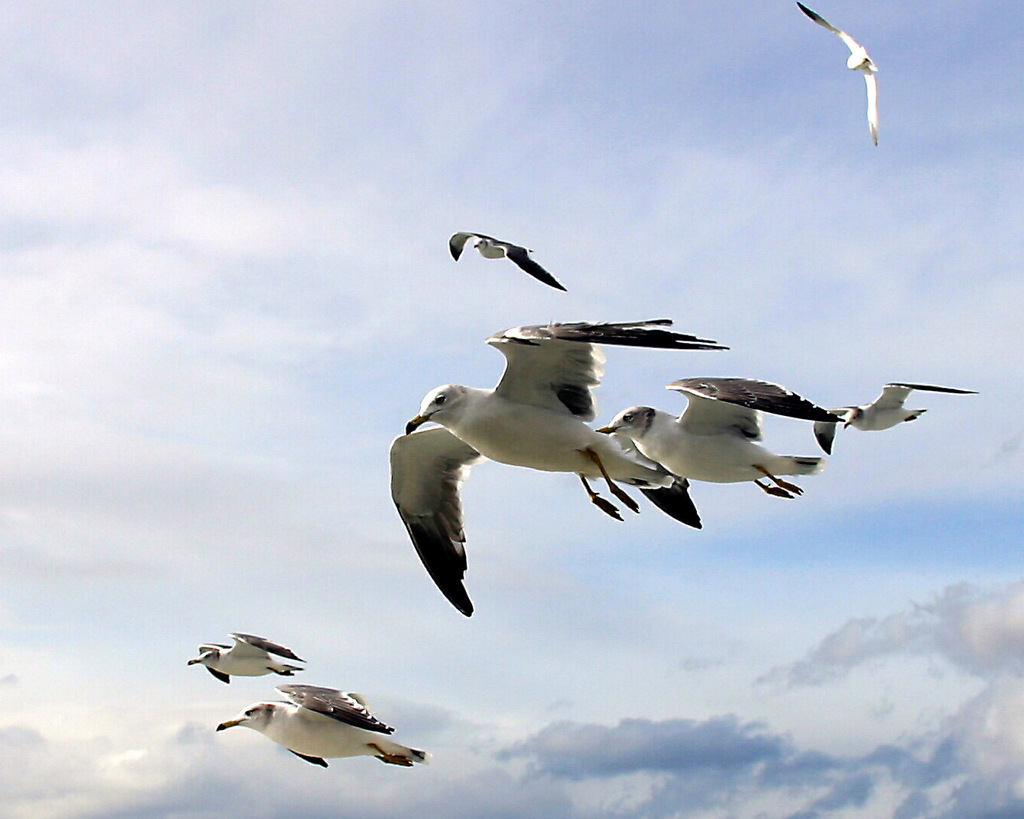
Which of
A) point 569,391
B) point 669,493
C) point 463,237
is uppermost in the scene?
point 463,237

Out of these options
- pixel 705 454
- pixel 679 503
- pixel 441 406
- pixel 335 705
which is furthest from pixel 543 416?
pixel 335 705

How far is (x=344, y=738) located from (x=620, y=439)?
569 cm

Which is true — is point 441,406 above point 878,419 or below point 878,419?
below

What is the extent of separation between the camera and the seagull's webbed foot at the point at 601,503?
12.6 meters

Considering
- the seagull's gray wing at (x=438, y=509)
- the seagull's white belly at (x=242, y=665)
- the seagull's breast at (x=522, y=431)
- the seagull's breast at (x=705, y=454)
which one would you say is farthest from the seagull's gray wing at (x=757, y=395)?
the seagull's white belly at (x=242, y=665)

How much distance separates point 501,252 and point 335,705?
6662 millimetres

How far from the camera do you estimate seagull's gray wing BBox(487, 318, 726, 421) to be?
11.3 m

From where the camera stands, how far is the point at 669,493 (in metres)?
17.1

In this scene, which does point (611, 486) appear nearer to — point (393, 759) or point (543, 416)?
point (543, 416)

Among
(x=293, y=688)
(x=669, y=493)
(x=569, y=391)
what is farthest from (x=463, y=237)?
(x=293, y=688)

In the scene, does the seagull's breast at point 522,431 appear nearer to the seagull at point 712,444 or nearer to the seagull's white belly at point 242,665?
the seagull at point 712,444

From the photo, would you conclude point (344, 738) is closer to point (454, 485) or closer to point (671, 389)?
point (454, 485)

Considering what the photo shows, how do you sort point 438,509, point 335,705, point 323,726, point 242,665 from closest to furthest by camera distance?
point 438,509, point 335,705, point 323,726, point 242,665

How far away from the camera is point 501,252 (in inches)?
543
